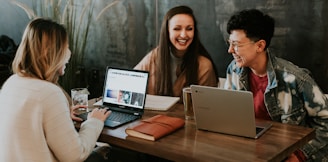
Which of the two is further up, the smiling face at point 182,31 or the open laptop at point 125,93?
the smiling face at point 182,31

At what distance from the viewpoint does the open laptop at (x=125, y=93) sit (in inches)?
84.9

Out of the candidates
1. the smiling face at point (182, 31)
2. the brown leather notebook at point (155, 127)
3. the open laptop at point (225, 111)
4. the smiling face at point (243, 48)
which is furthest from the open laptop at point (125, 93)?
the smiling face at point (182, 31)

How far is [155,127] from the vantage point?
71.2 inches

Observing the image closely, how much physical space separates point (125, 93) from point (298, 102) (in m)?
0.88

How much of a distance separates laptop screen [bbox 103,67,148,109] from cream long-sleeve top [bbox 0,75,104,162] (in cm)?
55

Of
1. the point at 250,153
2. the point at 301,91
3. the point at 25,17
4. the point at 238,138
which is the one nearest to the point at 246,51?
the point at 301,91

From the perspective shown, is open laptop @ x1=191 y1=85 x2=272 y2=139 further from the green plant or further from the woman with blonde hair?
the green plant

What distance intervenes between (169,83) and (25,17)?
2228 mm

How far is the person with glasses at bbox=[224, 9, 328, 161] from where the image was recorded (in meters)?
2.04

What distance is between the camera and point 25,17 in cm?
430

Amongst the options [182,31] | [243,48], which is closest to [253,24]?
[243,48]

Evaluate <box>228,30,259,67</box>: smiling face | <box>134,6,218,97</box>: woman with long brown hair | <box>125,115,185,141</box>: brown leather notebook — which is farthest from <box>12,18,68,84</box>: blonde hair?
<box>134,6,218,97</box>: woman with long brown hair

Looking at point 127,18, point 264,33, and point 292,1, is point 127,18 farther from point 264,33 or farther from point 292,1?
point 264,33

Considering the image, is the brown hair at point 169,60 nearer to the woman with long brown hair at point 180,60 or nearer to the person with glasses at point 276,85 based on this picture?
the woman with long brown hair at point 180,60
